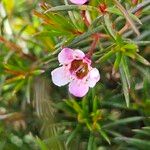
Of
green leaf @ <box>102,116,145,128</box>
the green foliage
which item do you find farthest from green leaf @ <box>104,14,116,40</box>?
green leaf @ <box>102,116,145,128</box>

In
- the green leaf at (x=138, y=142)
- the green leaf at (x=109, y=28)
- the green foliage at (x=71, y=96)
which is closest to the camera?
the green leaf at (x=109, y=28)

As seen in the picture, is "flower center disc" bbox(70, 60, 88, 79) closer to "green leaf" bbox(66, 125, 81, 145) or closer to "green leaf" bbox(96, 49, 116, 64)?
"green leaf" bbox(96, 49, 116, 64)

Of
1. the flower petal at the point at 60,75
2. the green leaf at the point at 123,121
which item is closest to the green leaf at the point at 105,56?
the flower petal at the point at 60,75

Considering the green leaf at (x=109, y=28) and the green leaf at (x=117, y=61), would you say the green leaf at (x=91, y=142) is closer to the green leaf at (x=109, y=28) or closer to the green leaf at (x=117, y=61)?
the green leaf at (x=117, y=61)

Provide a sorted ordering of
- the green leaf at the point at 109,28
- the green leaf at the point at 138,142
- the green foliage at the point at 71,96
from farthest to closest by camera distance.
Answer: the green leaf at the point at 138,142 < the green foliage at the point at 71,96 < the green leaf at the point at 109,28

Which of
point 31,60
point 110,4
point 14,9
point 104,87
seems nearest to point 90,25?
point 110,4

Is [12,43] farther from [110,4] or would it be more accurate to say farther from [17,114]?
[110,4]

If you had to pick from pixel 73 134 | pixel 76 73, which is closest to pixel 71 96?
pixel 73 134
